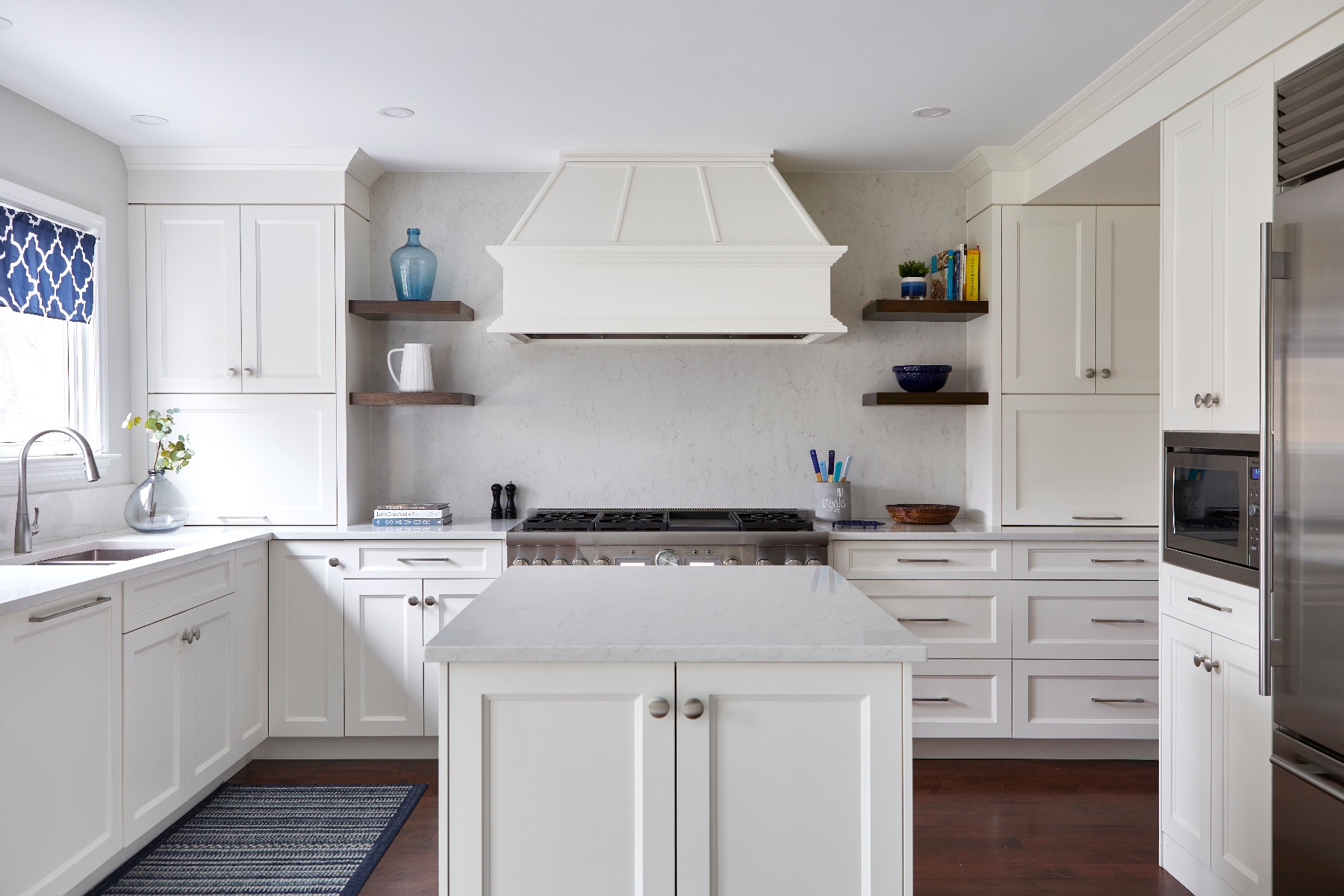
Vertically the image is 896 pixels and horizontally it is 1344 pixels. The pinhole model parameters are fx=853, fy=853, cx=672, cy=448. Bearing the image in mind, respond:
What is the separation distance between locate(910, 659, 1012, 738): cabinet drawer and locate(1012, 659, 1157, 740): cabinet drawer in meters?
0.05

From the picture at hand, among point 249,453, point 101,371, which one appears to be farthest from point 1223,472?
point 101,371

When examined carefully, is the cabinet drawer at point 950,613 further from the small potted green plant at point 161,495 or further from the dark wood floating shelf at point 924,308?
the small potted green plant at point 161,495

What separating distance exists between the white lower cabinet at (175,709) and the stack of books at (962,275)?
3.15m

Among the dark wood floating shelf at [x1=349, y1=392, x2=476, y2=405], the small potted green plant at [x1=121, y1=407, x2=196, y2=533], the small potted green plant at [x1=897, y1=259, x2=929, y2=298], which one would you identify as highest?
the small potted green plant at [x1=897, y1=259, x2=929, y2=298]

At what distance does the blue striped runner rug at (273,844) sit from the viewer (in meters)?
2.46

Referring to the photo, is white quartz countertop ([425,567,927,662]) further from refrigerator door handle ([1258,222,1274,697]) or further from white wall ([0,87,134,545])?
white wall ([0,87,134,545])

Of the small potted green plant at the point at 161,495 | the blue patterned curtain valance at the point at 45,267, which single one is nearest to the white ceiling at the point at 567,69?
the blue patterned curtain valance at the point at 45,267

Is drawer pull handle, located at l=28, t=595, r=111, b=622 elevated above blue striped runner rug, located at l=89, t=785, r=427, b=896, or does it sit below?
above

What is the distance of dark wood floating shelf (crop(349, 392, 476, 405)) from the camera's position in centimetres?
355

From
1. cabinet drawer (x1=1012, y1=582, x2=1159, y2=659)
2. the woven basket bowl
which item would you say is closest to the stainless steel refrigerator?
cabinet drawer (x1=1012, y1=582, x2=1159, y2=659)

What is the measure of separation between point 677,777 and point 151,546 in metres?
2.42

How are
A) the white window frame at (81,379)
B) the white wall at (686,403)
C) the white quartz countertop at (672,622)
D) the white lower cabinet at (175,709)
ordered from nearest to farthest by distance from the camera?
the white quartz countertop at (672,622)
the white lower cabinet at (175,709)
the white window frame at (81,379)
the white wall at (686,403)

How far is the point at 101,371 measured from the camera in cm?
334

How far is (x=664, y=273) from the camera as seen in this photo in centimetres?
334
